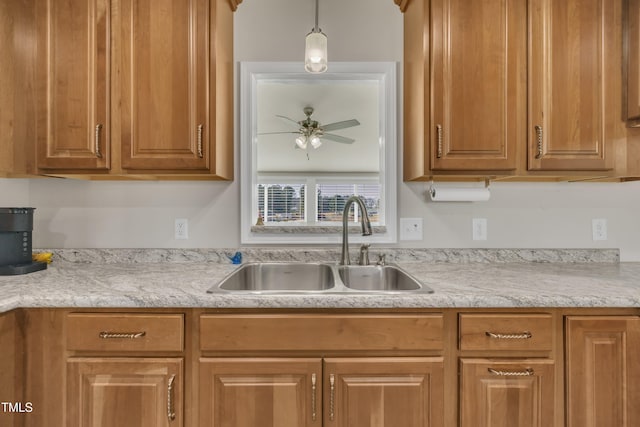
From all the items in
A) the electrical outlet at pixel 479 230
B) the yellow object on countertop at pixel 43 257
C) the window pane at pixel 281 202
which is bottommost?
the yellow object on countertop at pixel 43 257

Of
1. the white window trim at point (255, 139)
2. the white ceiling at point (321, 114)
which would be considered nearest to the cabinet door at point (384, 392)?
the white window trim at point (255, 139)

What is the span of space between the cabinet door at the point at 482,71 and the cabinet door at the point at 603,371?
2.37 ft

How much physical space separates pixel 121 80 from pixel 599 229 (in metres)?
2.56

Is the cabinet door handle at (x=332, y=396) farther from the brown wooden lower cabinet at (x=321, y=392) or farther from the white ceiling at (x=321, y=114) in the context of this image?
the white ceiling at (x=321, y=114)

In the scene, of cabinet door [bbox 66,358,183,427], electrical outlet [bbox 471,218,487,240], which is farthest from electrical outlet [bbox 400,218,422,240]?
cabinet door [bbox 66,358,183,427]

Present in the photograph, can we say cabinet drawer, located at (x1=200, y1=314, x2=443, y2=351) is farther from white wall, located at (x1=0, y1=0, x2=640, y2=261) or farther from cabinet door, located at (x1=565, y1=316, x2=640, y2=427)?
white wall, located at (x1=0, y1=0, x2=640, y2=261)

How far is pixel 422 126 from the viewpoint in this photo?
1.45 metres

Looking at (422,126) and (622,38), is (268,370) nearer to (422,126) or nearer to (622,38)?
(422,126)

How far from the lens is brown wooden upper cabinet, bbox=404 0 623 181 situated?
4.59ft

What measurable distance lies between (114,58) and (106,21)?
0.53 feet

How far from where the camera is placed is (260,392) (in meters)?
1.11

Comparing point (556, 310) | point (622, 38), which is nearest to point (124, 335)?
point (556, 310)

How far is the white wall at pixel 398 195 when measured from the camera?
69.9 inches

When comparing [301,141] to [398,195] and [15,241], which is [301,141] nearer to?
[398,195]
